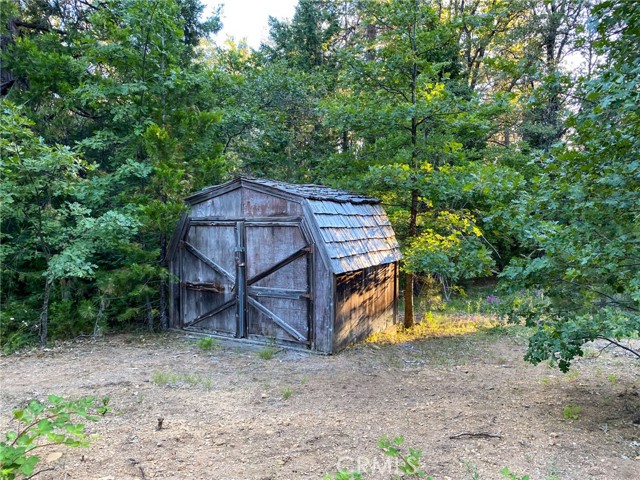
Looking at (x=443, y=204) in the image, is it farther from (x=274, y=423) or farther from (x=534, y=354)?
(x=274, y=423)

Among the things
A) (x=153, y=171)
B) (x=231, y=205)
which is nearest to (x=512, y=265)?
(x=231, y=205)

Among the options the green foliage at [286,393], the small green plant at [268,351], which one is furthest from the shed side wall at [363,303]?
the green foliage at [286,393]

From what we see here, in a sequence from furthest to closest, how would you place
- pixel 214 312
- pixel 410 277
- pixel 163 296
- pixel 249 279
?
pixel 410 277, pixel 163 296, pixel 214 312, pixel 249 279

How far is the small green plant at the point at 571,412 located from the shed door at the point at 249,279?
3641mm

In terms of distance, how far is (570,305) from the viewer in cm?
416

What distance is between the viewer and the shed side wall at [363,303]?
21.6 feet

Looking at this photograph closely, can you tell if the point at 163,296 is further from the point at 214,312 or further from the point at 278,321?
the point at 278,321

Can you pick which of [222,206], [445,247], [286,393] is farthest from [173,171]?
[445,247]

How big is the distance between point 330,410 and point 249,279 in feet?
10.9

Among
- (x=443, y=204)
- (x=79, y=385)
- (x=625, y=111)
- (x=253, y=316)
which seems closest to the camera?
(x=625, y=111)

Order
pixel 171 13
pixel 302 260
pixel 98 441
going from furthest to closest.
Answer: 1. pixel 171 13
2. pixel 302 260
3. pixel 98 441

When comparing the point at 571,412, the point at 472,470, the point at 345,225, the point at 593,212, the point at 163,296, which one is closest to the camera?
the point at 472,470

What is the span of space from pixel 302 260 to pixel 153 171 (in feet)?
11.0

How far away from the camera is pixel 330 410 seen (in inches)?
171
